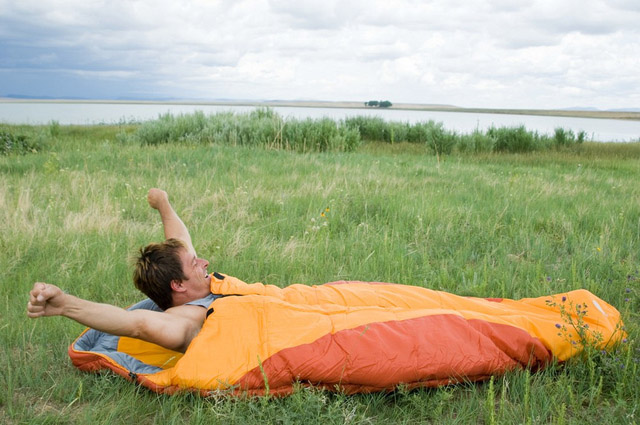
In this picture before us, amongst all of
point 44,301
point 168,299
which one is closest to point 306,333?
point 168,299

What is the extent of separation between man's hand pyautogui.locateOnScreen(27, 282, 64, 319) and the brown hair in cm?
70

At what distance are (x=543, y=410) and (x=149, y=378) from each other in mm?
1939

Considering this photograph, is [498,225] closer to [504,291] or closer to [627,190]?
[504,291]

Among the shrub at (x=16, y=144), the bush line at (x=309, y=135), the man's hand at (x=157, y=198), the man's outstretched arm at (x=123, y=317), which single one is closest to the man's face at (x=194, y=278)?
the man's outstretched arm at (x=123, y=317)

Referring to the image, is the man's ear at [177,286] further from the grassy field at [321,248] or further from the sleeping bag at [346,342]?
the grassy field at [321,248]

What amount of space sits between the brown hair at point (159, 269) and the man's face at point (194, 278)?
3 cm

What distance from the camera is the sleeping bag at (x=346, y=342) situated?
2.49 meters

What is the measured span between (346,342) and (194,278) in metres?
1.00

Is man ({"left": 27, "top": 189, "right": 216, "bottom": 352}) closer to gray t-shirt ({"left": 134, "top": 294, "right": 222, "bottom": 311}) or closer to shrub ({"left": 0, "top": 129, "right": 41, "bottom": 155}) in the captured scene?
gray t-shirt ({"left": 134, "top": 294, "right": 222, "bottom": 311})

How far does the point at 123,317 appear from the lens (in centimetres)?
238

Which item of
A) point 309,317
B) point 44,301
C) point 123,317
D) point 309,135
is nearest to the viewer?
point 44,301

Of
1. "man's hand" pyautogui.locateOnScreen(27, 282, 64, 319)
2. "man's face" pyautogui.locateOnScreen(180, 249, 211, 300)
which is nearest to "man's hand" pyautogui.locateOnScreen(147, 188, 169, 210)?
"man's face" pyautogui.locateOnScreen(180, 249, 211, 300)

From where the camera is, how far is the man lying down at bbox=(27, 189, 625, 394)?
2.48 m

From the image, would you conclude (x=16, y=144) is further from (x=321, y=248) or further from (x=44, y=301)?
(x=44, y=301)
